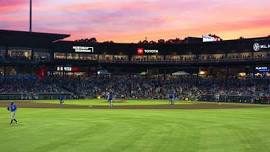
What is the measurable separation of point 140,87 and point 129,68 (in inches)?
797

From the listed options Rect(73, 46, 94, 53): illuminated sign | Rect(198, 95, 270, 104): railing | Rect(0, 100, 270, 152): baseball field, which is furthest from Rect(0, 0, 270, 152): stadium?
Rect(0, 100, 270, 152): baseball field

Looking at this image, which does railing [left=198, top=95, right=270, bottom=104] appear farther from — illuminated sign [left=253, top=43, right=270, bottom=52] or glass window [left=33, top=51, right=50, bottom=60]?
glass window [left=33, top=51, right=50, bottom=60]

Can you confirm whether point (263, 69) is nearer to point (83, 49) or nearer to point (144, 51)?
point (144, 51)

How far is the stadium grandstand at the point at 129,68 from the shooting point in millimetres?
102125

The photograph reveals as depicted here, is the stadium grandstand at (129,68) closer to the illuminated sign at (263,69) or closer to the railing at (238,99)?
the illuminated sign at (263,69)

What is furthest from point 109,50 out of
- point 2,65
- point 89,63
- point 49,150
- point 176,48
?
point 49,150

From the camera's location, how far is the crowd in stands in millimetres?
96363

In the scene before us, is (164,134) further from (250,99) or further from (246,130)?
(250,99)

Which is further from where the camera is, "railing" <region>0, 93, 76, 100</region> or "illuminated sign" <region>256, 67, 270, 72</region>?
"illuminated sign" <region>256, 67, 270, 72</region>

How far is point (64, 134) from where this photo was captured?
29.7 metres

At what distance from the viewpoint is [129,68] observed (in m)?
133

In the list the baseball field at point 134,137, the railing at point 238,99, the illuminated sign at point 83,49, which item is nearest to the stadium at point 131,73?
the illuminated sign at point 83,49

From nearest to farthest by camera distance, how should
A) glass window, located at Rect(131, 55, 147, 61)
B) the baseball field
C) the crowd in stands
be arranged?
the baseball field, the crowd in stands, glass window, located at Rect(131, 55, 147, 61)

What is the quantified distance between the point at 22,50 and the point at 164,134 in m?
90.4
